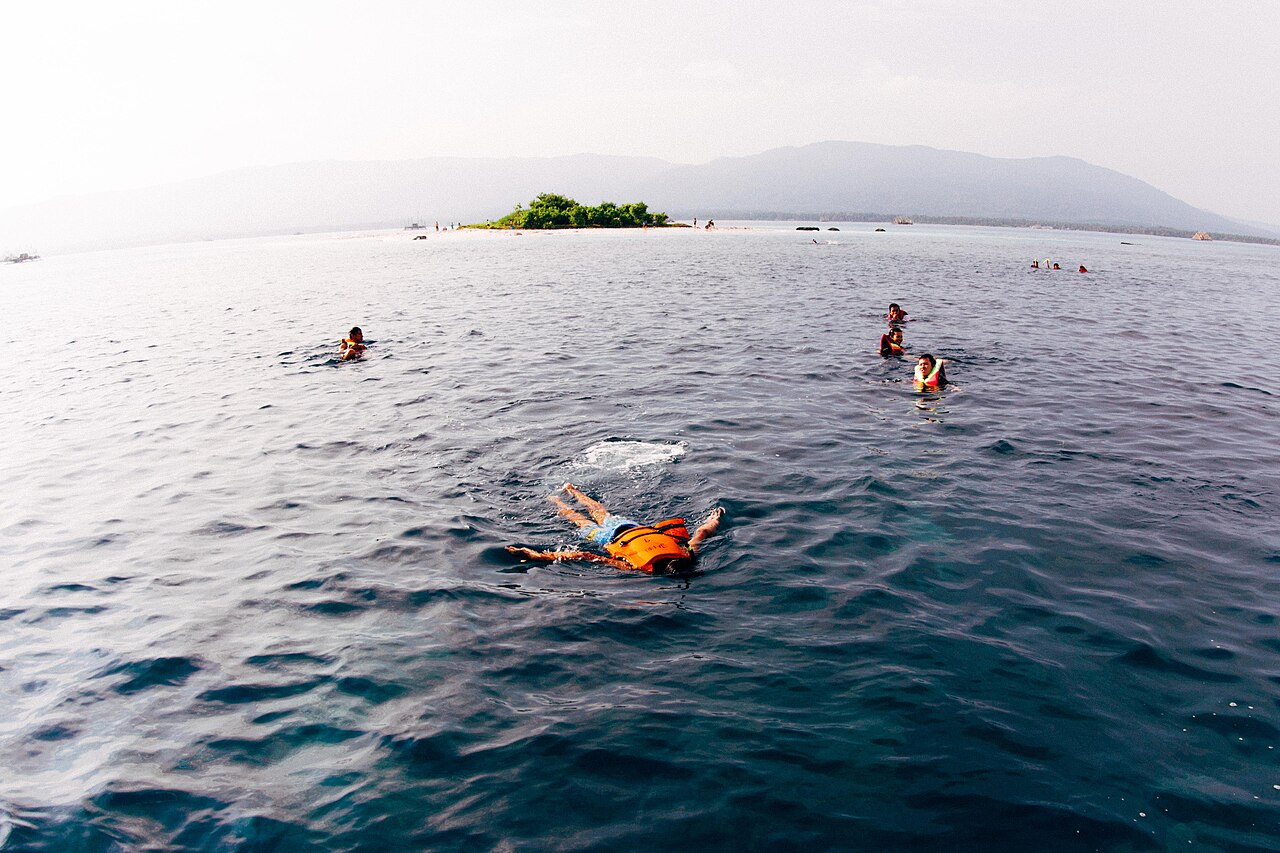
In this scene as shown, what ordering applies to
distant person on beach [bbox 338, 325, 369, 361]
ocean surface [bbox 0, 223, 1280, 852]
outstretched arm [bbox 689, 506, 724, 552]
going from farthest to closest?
1. distant person on beach [bbox 338, 325, 369, 361]
2. outstretched arm [bbox 689, 506, 724, 552]
3. ocean surface [bbox 0, 223, 1280, 852]

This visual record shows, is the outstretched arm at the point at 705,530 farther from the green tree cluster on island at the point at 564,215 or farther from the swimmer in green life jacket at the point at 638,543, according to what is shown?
the green tree cluster on island at the point at 564,215

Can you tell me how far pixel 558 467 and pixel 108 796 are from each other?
7.87 m

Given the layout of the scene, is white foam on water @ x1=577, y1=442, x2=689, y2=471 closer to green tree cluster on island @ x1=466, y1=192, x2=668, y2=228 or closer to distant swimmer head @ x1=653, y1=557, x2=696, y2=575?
distant swimmer head @ x1=653, y1=557, x2=696, y2=575

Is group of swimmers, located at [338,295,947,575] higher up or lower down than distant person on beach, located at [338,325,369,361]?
lower down

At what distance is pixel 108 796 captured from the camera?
559 centimetres

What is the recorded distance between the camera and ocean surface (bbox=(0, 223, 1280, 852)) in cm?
543

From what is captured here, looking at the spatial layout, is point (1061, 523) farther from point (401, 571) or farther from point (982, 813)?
point (401, 571)

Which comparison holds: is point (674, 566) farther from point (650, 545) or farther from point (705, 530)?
point (705, 530)

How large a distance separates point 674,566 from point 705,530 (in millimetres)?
1138

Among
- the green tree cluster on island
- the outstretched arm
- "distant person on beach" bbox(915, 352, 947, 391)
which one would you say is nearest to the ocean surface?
the outstretched arm

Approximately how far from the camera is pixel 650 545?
8.83 meters

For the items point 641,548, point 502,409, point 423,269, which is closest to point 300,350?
point 502,409

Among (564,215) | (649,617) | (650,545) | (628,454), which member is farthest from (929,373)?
(564,215)

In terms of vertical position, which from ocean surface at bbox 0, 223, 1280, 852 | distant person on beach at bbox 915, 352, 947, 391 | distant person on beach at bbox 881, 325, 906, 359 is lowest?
ocean surface at bbox 0, 223, 1280, 852
